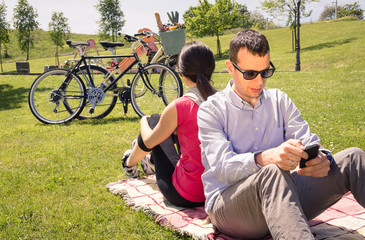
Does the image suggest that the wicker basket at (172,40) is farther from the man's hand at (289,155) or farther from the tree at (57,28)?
the tree at (57,28)

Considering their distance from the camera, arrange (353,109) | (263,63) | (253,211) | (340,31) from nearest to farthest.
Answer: (253,211) → (263,63) → (353,109) → (340,31)

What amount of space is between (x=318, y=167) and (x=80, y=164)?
11.9 ft

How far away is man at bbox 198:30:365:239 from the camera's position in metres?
2.14

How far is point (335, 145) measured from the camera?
5.59 m

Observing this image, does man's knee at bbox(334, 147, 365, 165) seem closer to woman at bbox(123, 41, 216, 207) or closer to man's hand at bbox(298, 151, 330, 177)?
man's hand at bbox(298, 151, 330, 177)

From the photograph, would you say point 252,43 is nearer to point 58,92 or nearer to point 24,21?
point 58,92

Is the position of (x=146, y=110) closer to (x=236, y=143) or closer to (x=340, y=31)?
(x=236, y=143)

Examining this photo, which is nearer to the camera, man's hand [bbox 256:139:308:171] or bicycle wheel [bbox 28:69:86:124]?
man's hand [bbox 256:139:308:171]

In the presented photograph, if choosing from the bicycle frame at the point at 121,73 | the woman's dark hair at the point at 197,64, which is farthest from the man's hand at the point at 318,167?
the bicycle frame at the point at 121,73

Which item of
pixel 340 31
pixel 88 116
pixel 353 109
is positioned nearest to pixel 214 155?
pixel 88 116

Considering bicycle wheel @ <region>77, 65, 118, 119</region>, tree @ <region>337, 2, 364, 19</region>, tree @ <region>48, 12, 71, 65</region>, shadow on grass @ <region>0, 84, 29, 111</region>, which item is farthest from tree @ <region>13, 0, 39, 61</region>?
tree @ <region>337, 2, 364, 19</region>

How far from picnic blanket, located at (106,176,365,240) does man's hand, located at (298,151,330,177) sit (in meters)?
0.68

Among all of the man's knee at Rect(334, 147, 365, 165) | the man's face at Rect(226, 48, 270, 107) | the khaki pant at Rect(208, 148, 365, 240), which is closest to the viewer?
the khaki pant at Rect(208, 148, 365, 240)

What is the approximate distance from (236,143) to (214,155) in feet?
0.75
